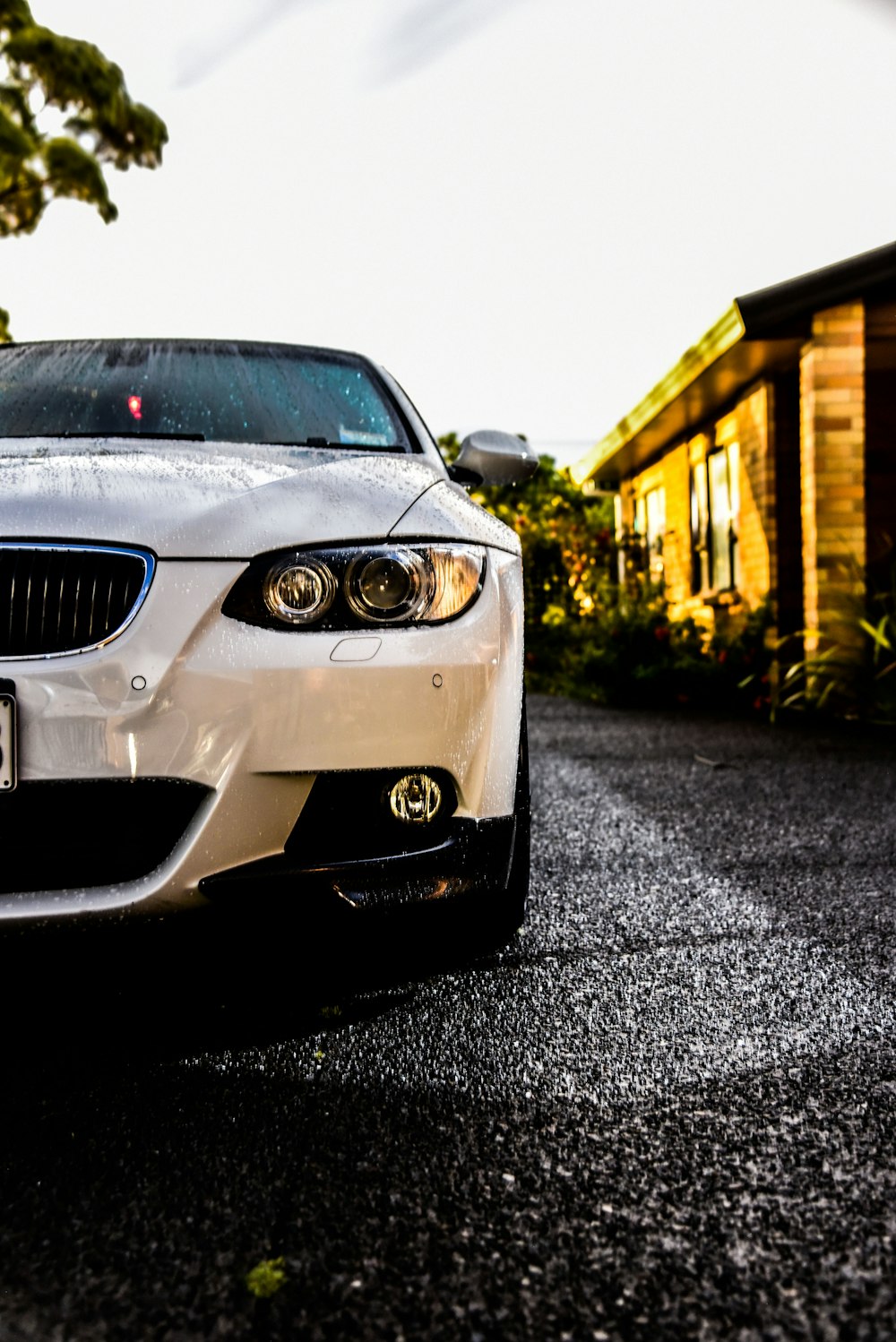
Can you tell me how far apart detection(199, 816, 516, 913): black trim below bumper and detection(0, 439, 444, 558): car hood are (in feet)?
1.88

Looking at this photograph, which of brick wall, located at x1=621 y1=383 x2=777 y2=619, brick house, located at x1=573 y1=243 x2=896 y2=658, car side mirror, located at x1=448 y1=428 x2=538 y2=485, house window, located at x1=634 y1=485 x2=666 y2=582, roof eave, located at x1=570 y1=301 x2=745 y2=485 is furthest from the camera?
house window, located at x1=634 y1=485 x2=666 y2=582

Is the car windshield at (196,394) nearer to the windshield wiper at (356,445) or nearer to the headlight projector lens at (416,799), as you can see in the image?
the windshield wiper at (356,445)

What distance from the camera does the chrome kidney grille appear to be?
1.93m

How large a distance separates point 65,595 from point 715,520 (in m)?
11.7

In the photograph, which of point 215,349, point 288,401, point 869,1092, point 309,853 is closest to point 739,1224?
point 869,1092

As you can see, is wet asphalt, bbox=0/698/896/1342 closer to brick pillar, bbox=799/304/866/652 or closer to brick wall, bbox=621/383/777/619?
brick pillar, bbox=799/304/866/652

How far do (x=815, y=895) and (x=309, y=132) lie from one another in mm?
9386

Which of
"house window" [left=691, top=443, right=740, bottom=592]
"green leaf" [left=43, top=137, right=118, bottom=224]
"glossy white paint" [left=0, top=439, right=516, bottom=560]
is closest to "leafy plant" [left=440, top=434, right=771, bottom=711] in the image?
"house window" [left=691, top=443, right=740, bottom=592]

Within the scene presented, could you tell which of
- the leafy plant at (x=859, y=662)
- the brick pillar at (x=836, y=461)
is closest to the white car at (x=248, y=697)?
the leafy plant at (x=859, y=662)

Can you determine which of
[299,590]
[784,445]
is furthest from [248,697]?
[784,445]

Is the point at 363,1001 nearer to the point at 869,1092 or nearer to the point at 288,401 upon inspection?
the point at 869,1092

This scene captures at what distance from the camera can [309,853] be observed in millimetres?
1973

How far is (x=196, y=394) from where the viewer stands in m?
3.26

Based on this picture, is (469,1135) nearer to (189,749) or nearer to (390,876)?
(390,876)
